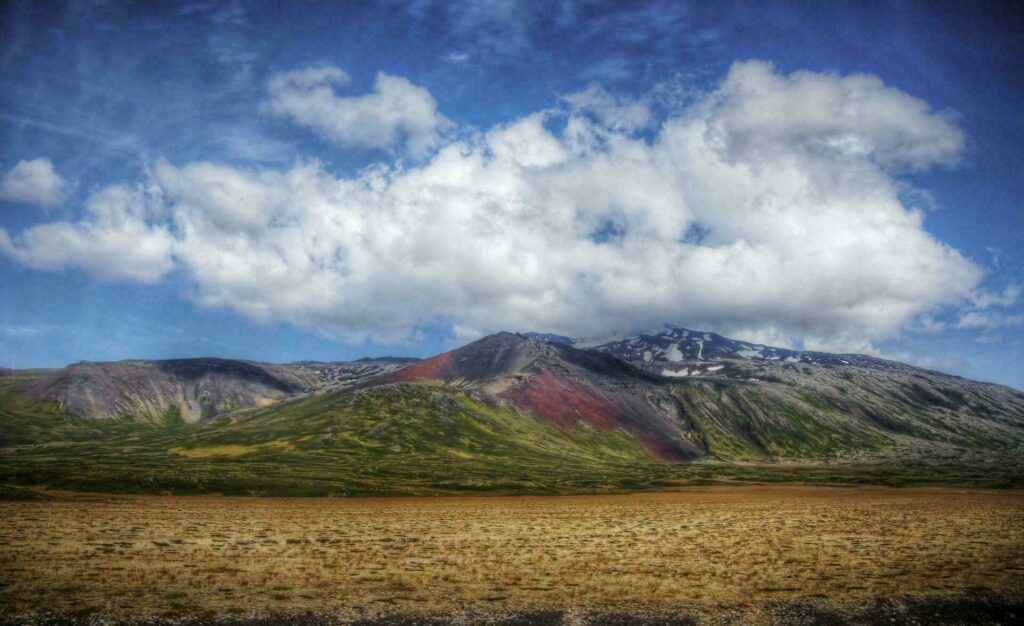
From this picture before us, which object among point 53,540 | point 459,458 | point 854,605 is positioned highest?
point 854,605

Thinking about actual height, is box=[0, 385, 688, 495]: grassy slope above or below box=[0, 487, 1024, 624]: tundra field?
below

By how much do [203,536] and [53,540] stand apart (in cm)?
914

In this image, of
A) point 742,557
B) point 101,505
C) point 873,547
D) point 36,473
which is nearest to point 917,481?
point 873,547

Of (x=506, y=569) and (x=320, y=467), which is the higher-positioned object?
(x=506, y=569)

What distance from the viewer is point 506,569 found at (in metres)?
31.2

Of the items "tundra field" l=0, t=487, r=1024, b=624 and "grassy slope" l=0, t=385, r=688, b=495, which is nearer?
"tundra field" l=0, t=487, r=1024, b=624

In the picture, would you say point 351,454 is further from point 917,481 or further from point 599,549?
point 917,481

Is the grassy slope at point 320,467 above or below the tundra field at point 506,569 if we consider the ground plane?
below

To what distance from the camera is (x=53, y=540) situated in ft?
123

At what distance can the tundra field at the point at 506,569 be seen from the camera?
22984 mm

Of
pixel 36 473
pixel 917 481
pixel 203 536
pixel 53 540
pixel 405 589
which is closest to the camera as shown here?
pixel 405 589

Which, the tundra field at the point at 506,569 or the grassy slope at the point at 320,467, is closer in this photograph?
the tundra field at the point at 506,569

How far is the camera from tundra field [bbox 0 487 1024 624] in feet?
75.4

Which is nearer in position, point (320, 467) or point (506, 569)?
point (506, 569)
